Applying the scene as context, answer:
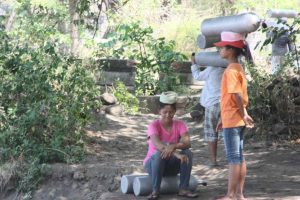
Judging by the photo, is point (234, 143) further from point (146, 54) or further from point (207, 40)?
point (146, 54)

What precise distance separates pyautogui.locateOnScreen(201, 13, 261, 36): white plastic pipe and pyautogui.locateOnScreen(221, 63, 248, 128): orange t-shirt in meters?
1.30

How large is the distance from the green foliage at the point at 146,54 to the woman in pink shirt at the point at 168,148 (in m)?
6.17

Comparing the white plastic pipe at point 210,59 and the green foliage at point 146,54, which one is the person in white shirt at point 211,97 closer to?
the white plastic pipe at point 210,59

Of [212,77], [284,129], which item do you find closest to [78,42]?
[284,129]

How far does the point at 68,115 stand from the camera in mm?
9234

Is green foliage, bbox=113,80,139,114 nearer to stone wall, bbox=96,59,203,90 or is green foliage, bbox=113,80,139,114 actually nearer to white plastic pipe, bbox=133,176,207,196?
stone wall, bbox=96,59,203,90

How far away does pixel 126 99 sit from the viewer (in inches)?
504

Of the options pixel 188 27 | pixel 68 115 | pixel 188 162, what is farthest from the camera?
pixel 188 27

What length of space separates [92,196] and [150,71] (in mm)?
6440

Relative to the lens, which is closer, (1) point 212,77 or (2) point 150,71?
(1) point 212,77

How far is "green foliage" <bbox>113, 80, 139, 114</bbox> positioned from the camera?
1272cm

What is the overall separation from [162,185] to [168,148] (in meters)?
0.57

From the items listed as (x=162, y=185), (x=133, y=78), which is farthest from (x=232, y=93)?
(x=133, y=78)

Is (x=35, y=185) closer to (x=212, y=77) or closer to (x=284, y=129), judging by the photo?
(x=212, y=77)
